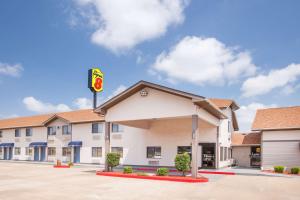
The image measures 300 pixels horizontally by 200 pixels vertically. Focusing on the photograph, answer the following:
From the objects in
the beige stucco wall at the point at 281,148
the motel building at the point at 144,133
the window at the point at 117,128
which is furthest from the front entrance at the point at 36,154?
the beige stucco wall at the point at 281,148

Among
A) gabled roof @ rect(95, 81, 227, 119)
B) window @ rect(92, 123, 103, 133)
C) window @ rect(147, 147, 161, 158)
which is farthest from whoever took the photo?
window @ rect(92, 123, 103, 133)

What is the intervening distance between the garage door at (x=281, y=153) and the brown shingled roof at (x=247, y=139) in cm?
436

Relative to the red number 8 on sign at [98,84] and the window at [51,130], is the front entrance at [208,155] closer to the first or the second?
the red number 8 on sign at [98,84]

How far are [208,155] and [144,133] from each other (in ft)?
21.6

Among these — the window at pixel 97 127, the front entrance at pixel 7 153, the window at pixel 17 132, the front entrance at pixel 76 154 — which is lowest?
the front entrance at pixel 7 153

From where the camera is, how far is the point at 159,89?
1895cm

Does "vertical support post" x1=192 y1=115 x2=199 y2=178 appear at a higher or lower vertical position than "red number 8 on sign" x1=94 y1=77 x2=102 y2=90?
lower

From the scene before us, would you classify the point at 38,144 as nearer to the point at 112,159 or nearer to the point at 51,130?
the point at 51,130

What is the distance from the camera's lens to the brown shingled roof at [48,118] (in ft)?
109

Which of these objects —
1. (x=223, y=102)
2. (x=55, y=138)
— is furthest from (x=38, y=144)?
(x=223, y=102)

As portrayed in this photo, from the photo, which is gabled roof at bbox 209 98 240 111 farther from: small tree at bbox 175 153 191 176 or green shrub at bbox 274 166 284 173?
small tree at bbox 175 153 191 176

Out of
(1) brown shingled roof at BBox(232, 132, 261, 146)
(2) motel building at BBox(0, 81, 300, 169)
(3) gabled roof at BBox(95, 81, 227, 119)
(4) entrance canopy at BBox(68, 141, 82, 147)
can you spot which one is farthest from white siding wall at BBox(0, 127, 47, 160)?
(1) brown shingled roof at BBox(232, 132, 261, 146)

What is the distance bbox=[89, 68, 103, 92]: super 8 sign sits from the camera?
36250 millimetres

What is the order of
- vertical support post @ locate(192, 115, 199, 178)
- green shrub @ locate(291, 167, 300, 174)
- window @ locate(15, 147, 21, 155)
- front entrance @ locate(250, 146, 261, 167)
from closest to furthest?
vertical support post @ locate(192, 115, 199, 178)
green shrub @ locate(291, 167, 300, 174)
front entrance @ locate(250, 146, 261, 167)
window @ locate(15, 147, 21, 155)
